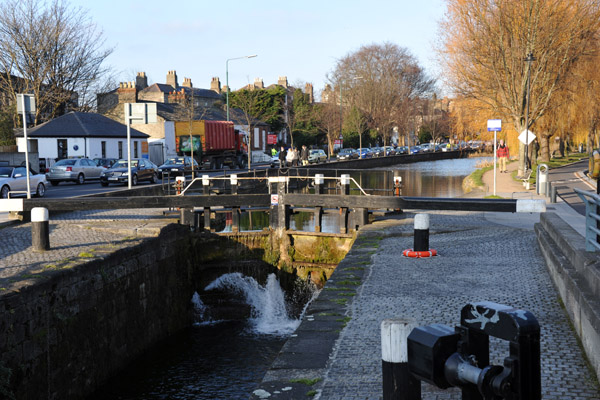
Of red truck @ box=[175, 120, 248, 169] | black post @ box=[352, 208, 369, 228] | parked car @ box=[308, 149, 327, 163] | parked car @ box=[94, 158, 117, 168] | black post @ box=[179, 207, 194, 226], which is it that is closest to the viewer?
black post @ box=[179, 207, 194, 226]

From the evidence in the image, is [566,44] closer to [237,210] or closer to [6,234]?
[237,210]

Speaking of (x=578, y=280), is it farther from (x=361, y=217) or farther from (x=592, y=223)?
(x=361, y=217)

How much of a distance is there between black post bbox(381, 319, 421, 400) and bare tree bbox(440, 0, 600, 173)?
32.2 m

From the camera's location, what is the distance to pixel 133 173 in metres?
33.2

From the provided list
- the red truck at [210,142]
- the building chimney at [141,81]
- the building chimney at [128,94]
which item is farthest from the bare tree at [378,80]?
the red truck at [210,142]

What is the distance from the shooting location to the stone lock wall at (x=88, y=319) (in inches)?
322

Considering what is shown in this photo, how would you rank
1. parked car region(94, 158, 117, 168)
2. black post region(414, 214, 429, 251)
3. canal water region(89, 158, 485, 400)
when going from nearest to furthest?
canal water region(89, 158, 485, 400), black post region(414, 214, 429, 251), parked car region(94, 158, 117, 168)

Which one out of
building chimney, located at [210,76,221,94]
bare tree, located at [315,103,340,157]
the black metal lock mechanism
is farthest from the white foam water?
building chimney, located at [210,76,221,94]

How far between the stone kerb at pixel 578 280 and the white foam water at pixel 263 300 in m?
6.55

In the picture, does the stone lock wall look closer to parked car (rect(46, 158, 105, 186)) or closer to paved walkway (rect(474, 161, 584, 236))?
paved walkway (rect(474, 161, 584, 236))

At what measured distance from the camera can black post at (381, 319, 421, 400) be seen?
12.1 feet

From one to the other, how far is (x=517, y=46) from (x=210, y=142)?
21.0 meters

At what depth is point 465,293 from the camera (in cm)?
870

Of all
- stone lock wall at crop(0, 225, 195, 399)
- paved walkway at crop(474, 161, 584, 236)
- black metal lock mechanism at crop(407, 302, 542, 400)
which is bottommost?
stone lock wall at crop(0, 225, 195, 399)
